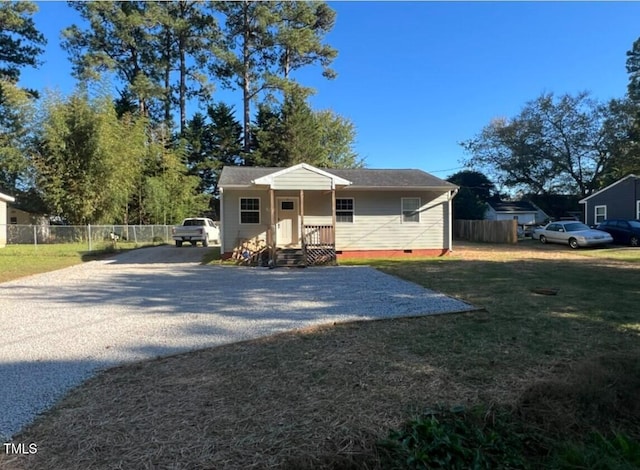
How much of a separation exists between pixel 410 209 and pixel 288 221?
478cm

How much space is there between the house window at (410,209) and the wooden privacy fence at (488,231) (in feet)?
30.5

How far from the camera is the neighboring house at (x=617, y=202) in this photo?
78.7 ft

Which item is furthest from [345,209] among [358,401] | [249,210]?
[358,401]

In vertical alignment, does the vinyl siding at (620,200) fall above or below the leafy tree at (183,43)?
below

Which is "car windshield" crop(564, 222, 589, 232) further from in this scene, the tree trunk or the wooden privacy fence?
the tree trunk

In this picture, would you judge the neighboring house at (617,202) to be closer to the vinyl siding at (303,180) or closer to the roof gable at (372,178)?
the roof gable at (372,178)

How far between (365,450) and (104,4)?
40377 mm

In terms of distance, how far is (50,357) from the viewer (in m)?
4.46

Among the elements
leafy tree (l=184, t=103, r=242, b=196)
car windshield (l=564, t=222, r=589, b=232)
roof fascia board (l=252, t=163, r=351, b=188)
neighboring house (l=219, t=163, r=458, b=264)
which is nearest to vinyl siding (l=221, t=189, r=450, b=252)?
neighboring house (l=219, t=163, r=458, b=264)

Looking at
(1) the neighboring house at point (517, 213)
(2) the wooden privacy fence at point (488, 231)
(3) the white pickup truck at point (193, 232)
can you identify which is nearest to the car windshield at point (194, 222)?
(3) the white pickup truck at point (193, 232)

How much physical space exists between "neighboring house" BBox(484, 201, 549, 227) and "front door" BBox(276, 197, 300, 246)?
30.3m

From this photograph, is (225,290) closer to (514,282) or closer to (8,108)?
(514,282)

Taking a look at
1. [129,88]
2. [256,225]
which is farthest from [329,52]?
[256,225]

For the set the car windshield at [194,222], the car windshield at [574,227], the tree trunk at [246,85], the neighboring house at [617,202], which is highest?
the tree trunk at [246,85]
